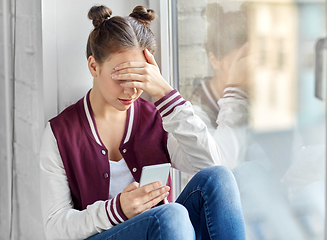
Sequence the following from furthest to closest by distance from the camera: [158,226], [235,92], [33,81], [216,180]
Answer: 1. [33,81]
2. [235,92]
3. [216,180]
4. [158,226]

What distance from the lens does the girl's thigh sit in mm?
818

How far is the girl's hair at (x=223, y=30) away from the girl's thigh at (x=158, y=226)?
0.52 metres

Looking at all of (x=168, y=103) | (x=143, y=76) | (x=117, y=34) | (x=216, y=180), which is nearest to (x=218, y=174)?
(x=216, y=180)

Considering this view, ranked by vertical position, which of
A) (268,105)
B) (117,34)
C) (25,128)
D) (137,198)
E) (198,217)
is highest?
(117,34)

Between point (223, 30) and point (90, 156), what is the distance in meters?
0.56

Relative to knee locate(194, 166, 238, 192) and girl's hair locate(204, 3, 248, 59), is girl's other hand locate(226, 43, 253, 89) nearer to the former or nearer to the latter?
girl's hair locate(204, 3, 248, 59)

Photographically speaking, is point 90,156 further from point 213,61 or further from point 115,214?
point 213,61

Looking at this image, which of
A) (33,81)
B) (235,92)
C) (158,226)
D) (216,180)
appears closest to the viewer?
(158,226)

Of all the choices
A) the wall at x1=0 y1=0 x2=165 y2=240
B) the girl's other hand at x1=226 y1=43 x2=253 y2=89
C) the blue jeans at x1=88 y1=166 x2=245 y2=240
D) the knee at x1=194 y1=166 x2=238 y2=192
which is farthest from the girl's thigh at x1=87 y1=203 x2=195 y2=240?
the wall at x1=0 y1=0 x2=165 y2=240

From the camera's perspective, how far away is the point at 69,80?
1.33m

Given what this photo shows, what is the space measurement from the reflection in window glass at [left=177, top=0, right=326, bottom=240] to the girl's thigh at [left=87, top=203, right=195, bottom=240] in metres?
0.30

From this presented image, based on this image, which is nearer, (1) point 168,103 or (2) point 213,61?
(1) point 168,103

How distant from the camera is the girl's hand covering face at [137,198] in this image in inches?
35.9

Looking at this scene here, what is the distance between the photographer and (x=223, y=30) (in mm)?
1111
